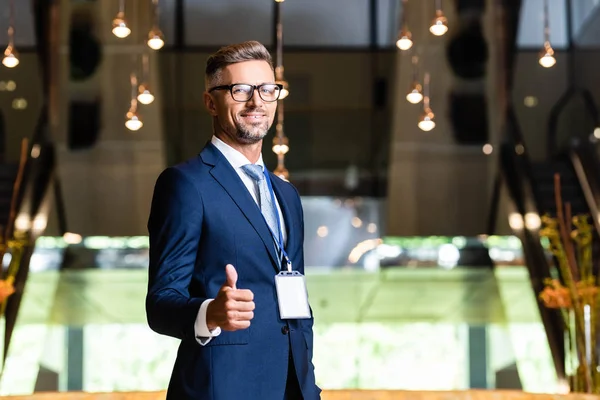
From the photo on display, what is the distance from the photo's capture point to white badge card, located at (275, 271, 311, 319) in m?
1.78

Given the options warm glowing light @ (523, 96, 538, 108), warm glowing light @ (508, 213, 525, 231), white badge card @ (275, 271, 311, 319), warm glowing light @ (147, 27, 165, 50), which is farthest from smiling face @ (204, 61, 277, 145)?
warm glowing light @ (523, 96, 538, 108)

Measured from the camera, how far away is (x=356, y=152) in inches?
399

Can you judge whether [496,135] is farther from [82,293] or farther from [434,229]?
[82,293]

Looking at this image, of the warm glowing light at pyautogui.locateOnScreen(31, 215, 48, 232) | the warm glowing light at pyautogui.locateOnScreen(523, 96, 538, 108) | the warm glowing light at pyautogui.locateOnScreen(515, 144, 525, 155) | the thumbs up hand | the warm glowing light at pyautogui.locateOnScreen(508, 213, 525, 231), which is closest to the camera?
the thumbs up hand

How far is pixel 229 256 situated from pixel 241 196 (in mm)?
110

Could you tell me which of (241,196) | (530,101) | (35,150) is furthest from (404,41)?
(35,150)

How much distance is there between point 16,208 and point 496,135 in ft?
14.4

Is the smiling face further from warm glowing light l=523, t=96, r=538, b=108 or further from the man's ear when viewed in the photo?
warm glowing light l=523, t=96, r=538, b=108

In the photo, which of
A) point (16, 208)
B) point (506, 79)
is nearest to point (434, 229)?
point (506, 79)

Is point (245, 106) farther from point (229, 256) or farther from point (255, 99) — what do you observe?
point (229, 256)

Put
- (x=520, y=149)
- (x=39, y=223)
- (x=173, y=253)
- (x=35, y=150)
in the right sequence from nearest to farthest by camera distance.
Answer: (x=173, y=253)
(x=39, y=223)
(x=35, y=150)
(x=520, y=149)

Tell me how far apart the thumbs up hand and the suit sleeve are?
0.31 ft

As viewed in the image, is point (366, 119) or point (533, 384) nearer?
point (533, 384)

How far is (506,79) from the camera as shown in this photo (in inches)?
404
